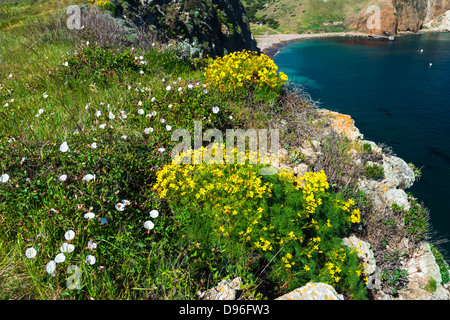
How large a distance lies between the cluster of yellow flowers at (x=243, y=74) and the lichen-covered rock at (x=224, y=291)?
16.1 feet

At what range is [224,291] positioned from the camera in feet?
8.64

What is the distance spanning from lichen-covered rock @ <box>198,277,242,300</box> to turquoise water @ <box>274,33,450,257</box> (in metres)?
9.74

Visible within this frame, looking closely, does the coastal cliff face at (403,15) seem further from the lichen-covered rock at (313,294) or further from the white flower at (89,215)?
the white flower at (89,215)

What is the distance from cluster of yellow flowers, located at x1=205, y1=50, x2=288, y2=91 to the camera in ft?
21.1

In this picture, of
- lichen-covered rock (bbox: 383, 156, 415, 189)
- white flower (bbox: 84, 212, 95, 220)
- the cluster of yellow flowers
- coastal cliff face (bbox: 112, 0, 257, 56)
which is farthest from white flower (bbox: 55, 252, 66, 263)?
coastal cliff face (bbox: 112, 0, 257, 56)

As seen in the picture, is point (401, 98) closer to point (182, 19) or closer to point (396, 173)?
point (396, 173)

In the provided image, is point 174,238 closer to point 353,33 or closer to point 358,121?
point 358,121

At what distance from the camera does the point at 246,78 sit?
21.4 ft

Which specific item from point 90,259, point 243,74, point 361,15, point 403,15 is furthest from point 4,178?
point 403,15

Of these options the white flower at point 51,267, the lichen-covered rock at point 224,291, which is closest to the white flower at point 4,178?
the white flower at point 51,267

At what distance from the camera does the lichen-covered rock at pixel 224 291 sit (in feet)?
8.48

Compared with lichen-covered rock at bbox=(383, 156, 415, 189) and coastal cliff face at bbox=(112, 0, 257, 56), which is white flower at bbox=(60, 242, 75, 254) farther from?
coastal cliff face at bbox=(112, 0, 257, 56)

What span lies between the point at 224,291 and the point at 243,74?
5429 millimetres
